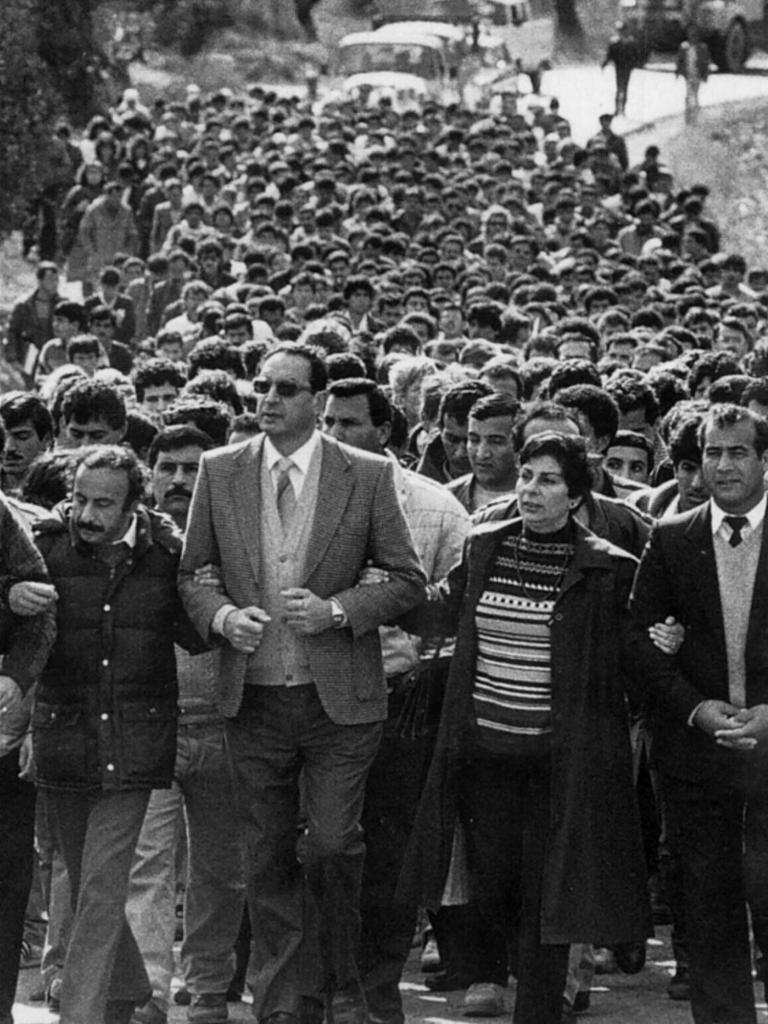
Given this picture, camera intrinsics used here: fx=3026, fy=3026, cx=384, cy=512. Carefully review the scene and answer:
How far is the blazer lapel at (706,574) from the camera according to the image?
9133mm

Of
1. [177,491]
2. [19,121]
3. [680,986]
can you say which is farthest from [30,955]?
[19,121]

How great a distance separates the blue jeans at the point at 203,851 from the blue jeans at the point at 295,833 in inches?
18.6

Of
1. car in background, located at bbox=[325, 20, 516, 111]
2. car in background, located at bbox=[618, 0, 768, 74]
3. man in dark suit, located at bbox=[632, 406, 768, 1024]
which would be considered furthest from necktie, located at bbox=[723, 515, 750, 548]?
car in background, located at bbox=[618, 0, 768, 74]

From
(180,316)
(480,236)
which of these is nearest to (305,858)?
(180,316)

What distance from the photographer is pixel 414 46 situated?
5325cm

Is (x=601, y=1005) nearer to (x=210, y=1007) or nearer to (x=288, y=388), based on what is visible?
(x=210, y=1007)

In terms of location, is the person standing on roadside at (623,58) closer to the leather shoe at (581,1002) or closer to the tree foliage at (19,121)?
the tree foliage at (19,121)

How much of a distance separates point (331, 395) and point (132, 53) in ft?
138

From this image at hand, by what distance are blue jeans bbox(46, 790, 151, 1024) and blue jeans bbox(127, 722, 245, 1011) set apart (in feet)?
1.51

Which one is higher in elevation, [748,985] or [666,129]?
[748,985]

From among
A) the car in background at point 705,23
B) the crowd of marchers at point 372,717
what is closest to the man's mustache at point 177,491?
the crowd of marchers at point 372,717

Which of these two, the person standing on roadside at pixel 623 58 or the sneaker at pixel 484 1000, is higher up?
the sneaker at pixel 484 1000

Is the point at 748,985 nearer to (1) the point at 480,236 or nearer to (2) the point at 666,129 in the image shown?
(1) the point at 480,236

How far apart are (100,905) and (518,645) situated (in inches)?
58.4
